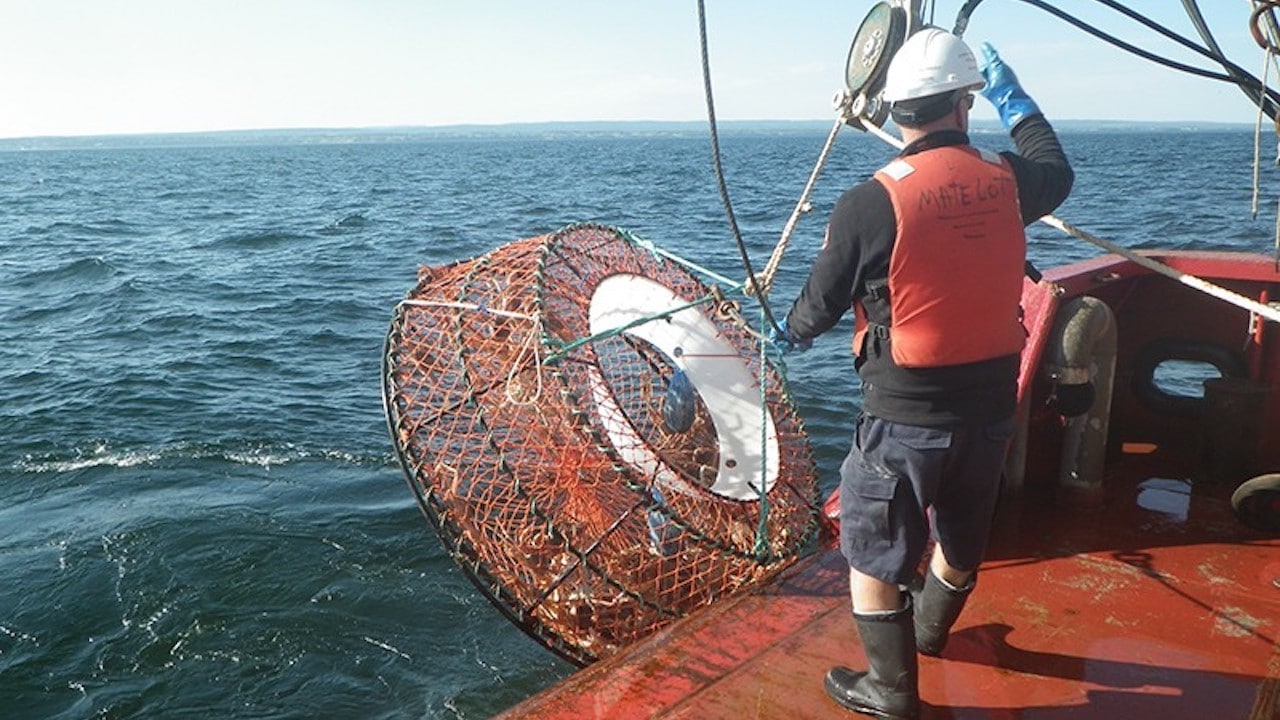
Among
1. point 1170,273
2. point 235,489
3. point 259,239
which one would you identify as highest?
point 1170,273

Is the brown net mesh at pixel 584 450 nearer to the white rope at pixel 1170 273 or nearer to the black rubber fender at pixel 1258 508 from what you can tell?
the white rope at pixel 1170 273

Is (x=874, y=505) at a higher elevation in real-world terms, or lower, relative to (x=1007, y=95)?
lower

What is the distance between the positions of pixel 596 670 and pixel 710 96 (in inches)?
72.6

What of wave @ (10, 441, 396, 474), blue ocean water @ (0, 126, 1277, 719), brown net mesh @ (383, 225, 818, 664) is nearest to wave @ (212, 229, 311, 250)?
blue ocean water @ (0, 126, 1277, 719)

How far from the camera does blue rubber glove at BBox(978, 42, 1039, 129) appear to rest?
125 inches

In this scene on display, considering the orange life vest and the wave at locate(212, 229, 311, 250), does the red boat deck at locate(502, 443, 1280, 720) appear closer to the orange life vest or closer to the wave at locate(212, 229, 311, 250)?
the orange life vest

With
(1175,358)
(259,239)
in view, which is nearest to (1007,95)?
(1175,358)

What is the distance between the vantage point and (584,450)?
409 centimetres

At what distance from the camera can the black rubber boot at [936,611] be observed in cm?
320

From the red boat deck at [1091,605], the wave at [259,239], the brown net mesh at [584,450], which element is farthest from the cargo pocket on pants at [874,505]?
the wave at [259,239]

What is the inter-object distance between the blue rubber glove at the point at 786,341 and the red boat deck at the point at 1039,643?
100 centimetres

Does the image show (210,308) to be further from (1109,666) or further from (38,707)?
(1109,666)

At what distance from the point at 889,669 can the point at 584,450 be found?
1558 millimetres

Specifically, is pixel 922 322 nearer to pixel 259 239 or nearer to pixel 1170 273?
pixel 1170 273
